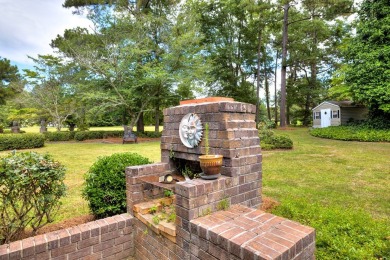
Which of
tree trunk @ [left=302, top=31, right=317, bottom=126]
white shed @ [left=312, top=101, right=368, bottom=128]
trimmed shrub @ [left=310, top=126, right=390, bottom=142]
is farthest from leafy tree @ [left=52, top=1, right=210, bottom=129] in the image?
tree trunk @ [left=302, top=31, right=317, bottom=126]

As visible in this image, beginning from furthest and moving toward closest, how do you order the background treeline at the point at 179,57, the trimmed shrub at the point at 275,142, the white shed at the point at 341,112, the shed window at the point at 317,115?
the shed window at the point at 317,115 → the white shed at the point at 341,112 → the background treeline at the point at 179,57 → the trimmed shrub at the point at 275,142

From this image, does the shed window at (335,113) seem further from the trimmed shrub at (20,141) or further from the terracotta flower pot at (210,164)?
the trimmed shrub at (20,141)

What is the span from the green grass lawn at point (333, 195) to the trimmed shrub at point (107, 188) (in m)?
0.78

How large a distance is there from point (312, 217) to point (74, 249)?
2.70m

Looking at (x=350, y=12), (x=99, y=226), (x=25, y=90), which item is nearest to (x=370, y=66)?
(x=350, y=12)

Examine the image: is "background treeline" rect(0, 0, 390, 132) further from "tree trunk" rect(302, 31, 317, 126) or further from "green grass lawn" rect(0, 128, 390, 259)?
"green grass lawn" rect(0, 128, 390, 259)

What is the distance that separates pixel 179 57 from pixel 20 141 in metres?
9.88

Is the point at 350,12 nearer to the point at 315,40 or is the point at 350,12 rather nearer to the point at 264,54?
the point at 315,40

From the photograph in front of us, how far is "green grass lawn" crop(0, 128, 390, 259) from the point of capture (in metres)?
2.10

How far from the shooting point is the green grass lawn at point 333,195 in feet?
6.89

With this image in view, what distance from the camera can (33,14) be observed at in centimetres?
845

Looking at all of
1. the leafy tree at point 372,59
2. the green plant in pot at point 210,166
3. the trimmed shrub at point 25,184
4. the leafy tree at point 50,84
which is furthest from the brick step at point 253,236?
the leafy tree at point 50,84

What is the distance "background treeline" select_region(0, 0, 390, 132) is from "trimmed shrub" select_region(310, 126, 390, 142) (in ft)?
4.14

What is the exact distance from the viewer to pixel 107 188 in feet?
9.52
